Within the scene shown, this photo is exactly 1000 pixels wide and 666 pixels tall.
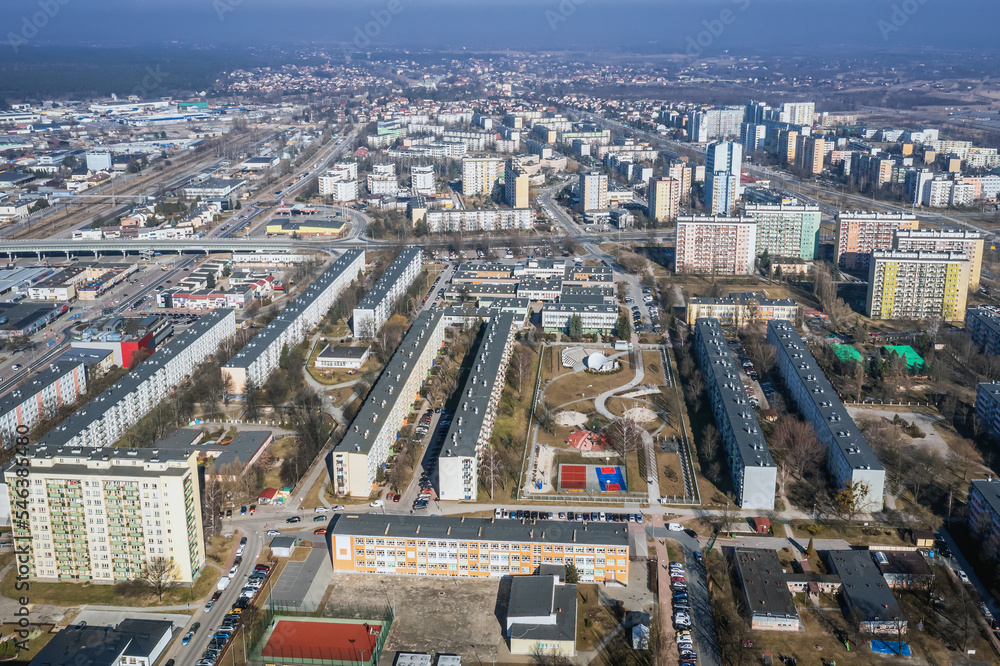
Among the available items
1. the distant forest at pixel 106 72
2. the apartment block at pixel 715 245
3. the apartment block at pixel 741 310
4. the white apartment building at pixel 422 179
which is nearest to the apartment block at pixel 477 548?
the apartment block at pixel 741 310

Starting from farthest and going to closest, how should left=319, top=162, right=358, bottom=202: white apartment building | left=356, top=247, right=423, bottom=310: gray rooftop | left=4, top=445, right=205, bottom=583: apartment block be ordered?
left=319, top=162, right=358, bottom=202: white apartment building < left=356, top=247, right=423, bottom=310: gray rooftop < left=4, top=445, right=205, bottom=583: apartment block

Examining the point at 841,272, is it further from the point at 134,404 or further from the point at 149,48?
the point at 149,48

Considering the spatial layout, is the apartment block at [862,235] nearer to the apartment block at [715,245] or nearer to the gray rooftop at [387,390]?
the apartment block at [715,245]

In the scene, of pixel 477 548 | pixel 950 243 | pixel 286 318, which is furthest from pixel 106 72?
pixel 477 548

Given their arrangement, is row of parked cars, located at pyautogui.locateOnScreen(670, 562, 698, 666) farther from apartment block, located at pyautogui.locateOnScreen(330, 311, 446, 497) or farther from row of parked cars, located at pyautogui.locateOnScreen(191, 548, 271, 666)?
row of parked cars, located at pyautogui.locateOnScreen(191, 548, 271, 666)

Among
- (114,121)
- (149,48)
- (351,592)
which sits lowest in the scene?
(351,592)

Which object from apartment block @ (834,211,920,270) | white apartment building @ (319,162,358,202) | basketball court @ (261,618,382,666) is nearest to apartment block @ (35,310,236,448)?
basketball court @ (261,618,382,666)

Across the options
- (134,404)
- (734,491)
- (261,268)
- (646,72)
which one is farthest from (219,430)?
(646,72)
